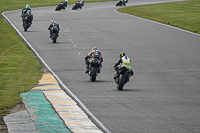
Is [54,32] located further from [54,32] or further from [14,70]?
[14,70]

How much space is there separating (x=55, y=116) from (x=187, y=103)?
4.88 m

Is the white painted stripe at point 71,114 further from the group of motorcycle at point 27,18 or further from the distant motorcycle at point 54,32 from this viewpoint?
the group of motorcycle at point 27,18

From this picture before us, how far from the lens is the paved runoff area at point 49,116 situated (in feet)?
37.2

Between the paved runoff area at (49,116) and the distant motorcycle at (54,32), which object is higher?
the paved runoff area at (49,116)

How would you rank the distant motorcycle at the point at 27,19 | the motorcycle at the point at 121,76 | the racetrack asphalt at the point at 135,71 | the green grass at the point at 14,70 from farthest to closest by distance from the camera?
1. the distant motorcycle at the point at 27,19
2. the motorcycle at the point at 121,76
3. the green grass at the point at 14,70
4. the racetrack asphalt at the point at 135,71

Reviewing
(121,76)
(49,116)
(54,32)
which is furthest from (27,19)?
(49,116)

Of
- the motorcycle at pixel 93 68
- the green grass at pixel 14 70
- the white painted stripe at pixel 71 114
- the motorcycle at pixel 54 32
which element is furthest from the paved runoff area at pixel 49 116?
the motorcycle at pixel 54 32

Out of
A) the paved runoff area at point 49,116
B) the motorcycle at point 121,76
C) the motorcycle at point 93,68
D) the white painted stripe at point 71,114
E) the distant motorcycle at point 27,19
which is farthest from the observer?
the distant motorcycle at point 27,19

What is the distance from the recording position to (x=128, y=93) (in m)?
16.3

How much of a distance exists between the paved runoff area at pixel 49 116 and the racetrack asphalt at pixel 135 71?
23.6 inches

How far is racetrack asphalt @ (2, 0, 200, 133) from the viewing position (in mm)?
12633

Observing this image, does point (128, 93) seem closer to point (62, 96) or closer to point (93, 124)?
point (62, 96)

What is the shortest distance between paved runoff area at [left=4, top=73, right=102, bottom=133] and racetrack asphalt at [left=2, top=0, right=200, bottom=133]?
0.60 meters

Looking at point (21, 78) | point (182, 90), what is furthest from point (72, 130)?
point (21, 78)
